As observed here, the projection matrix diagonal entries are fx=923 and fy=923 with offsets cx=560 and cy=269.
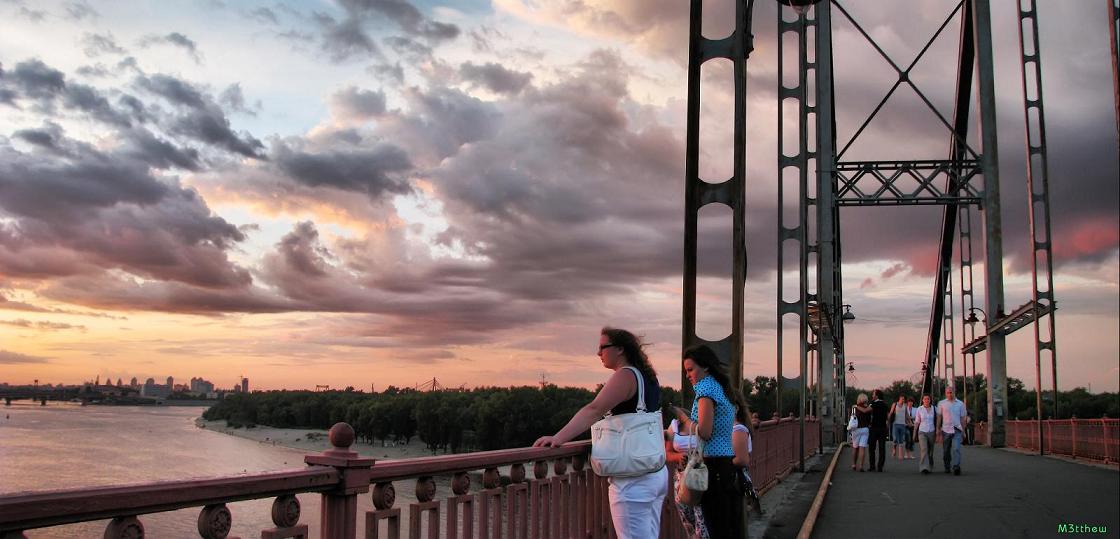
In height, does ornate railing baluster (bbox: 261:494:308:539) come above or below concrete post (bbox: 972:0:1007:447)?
below

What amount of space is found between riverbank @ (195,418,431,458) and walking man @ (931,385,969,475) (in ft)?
322

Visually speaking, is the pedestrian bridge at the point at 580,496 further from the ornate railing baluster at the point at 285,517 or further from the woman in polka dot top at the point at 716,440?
the woman in polka dot top at the point at 716,440

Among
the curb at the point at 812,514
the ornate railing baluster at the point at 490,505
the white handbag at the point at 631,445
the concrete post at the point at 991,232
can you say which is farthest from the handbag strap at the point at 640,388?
the concrete post at the point at 991,232

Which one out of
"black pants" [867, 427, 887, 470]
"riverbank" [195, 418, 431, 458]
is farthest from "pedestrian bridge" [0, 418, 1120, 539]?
"riverbank" [195, 418, 431, 458]

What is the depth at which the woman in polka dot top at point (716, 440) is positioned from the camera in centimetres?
615

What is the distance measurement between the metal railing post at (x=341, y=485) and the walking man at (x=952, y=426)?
15.7 m

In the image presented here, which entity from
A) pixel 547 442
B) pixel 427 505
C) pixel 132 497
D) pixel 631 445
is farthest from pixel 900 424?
pixel 132 497

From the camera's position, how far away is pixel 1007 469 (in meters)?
18.9

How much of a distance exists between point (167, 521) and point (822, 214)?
4558 cm

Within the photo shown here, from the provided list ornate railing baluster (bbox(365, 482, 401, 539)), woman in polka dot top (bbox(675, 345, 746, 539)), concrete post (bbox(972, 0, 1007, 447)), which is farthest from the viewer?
concrete post (bbox(972, 0, 1007, 447))

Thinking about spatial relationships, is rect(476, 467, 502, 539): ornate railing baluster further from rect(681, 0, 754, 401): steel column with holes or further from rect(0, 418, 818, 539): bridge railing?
rect(681, 0, 754, 401): steel column with holes

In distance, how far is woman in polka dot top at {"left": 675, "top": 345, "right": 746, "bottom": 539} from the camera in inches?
242

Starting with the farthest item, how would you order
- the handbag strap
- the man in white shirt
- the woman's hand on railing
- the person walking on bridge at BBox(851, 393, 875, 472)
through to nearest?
1. the person walking on bridge at BBox(851, 393, 875, 472)
2. the man in white shirt
3. the woman's hand on railing
4. the handbag strap

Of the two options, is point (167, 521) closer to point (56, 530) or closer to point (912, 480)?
point (56, 530)
